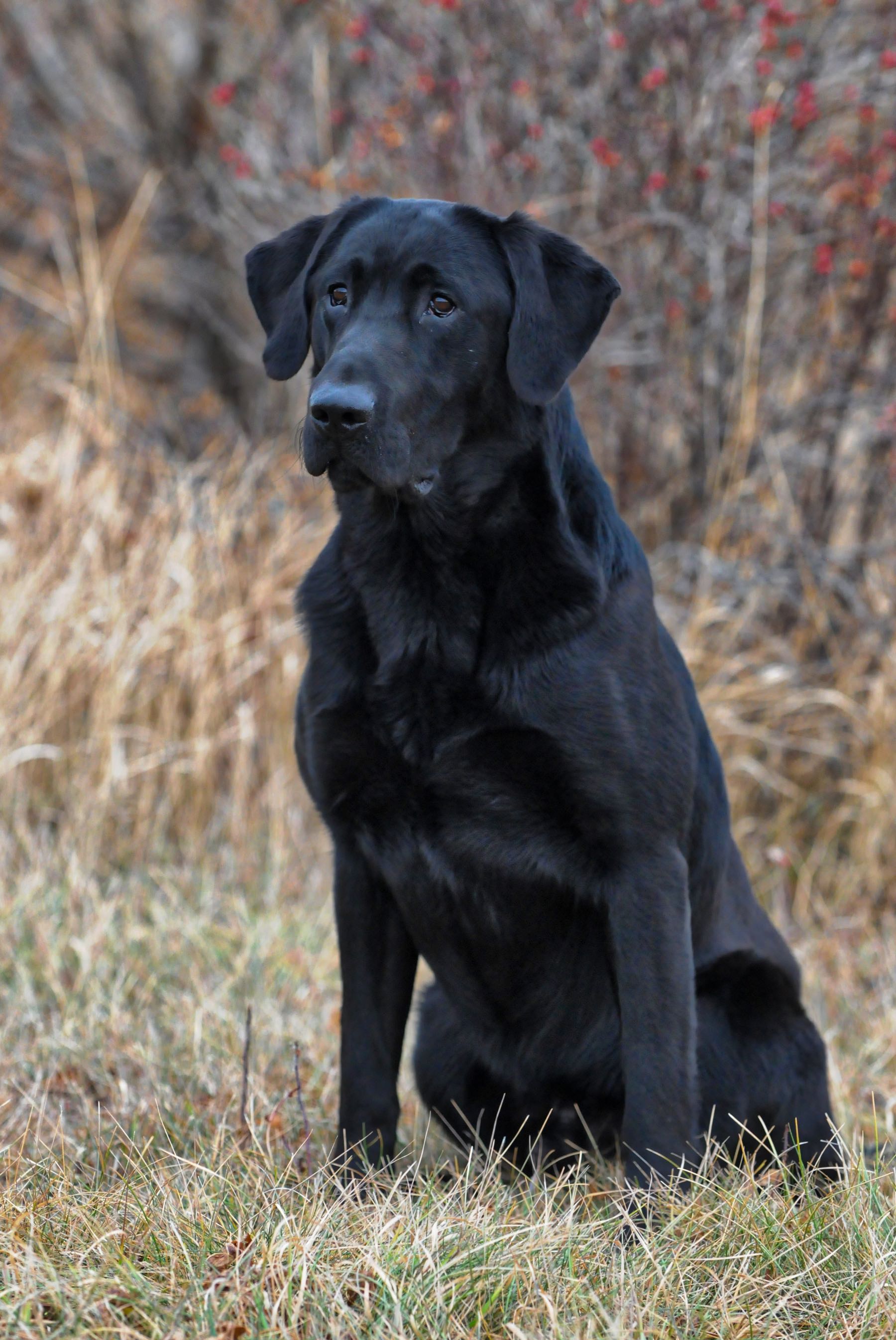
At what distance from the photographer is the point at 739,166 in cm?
455

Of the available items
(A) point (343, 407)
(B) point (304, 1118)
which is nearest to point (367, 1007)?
(B) point (304, 1118)

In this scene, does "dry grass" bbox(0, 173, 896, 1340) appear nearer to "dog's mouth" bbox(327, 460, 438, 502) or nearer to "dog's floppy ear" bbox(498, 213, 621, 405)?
"dog's mouth" bbox(327, 460, 438, 502)

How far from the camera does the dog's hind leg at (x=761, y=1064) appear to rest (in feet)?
8.07

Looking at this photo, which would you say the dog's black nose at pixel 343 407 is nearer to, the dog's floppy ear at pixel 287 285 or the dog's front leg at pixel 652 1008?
the dog's floppy ear at pixel 287 285

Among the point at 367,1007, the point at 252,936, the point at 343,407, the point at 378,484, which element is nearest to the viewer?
the point at 343,407

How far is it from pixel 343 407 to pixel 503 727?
52cm

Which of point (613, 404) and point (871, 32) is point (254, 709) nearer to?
point (613, 404)

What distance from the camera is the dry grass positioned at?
1738mm

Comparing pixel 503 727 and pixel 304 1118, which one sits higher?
pixel 503 727

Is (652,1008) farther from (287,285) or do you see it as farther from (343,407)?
(287,285)

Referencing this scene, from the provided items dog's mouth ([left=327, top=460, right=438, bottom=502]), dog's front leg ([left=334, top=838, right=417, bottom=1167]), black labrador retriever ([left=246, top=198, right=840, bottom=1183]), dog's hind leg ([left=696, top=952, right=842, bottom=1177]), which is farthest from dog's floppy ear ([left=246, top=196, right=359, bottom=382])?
dog's hind leg ([left=696, top=952, right=842, bottom=1177])

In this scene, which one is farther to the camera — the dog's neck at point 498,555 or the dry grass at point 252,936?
the dog's neck at point 498,555

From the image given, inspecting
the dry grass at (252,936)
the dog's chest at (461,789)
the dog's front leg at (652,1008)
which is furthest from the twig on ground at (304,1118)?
the dog's front leg at (652,1008)

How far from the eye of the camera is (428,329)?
2.25 m
